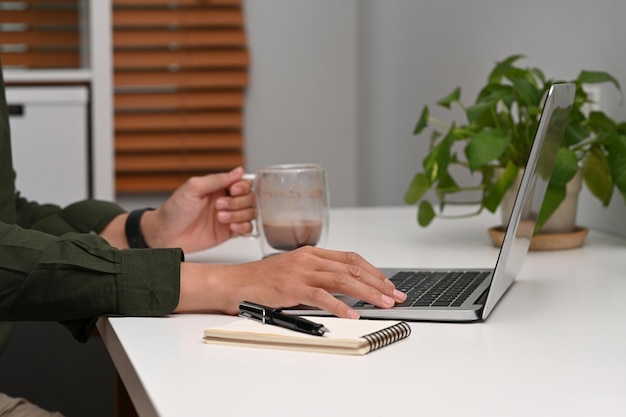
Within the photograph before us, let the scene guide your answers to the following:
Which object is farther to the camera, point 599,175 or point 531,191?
point 599,175

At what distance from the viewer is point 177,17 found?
3449 millimetres

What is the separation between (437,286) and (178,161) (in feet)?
8.11

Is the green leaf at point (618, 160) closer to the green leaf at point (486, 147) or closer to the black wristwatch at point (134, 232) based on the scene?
the green leaf at point (486, 147)

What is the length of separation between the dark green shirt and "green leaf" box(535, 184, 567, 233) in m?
0.61

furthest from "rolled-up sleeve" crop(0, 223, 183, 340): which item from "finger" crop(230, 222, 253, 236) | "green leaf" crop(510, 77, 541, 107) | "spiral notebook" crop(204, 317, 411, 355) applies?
"green leaf" crop(510, 77, 541, 107)

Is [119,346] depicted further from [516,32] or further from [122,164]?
[122,164]

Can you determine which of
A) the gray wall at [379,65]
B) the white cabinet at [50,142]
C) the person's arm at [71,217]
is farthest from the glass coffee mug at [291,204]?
the white cabinet at [50,142]

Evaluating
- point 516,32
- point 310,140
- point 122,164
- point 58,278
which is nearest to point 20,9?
point 122,164

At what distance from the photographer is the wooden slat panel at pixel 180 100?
135 inches

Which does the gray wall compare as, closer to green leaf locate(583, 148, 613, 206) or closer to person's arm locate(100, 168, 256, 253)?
green leaf locate(583, 148, 613, 206)

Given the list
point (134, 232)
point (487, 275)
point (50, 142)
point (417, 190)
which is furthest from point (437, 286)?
point (50, 142)

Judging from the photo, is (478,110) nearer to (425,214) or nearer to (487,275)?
(425,214)

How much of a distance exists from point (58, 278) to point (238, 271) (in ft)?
0.60

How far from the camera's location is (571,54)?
181cm
